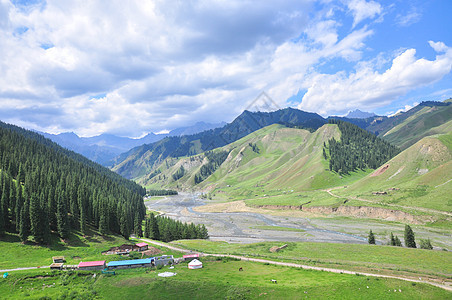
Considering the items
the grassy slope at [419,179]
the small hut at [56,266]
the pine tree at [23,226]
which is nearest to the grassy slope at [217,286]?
the small hut at [56,266]

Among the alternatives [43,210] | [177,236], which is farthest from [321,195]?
[43,210]

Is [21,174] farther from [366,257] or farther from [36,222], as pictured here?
[366,257]

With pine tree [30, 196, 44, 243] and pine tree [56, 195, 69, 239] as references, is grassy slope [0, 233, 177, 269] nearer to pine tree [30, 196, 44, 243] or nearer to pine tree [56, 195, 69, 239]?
pine tree [56, 195, 69, 239]

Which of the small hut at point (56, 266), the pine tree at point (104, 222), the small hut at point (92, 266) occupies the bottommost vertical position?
the small hut at point (92, 266)

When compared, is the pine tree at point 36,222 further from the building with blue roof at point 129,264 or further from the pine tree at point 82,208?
the building with blue roof at point 129,264

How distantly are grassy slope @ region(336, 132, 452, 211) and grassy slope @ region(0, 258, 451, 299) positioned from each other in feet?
327

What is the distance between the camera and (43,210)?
71.4 meters

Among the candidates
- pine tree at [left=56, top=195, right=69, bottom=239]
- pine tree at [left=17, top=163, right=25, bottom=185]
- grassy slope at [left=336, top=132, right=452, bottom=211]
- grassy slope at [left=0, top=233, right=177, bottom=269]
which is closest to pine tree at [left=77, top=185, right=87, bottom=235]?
grassy slope at [left=0, top=233, right=177, bottom=269]

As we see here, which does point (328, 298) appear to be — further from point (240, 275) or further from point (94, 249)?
point (94, 249)

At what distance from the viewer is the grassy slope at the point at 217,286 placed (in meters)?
39.0

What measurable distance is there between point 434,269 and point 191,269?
5204 cm

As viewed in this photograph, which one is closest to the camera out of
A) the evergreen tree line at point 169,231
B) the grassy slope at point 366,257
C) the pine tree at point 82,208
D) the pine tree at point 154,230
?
the grassy slope at point 366,257

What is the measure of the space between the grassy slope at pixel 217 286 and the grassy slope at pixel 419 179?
9976 centimetres

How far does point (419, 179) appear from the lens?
5586 inches
